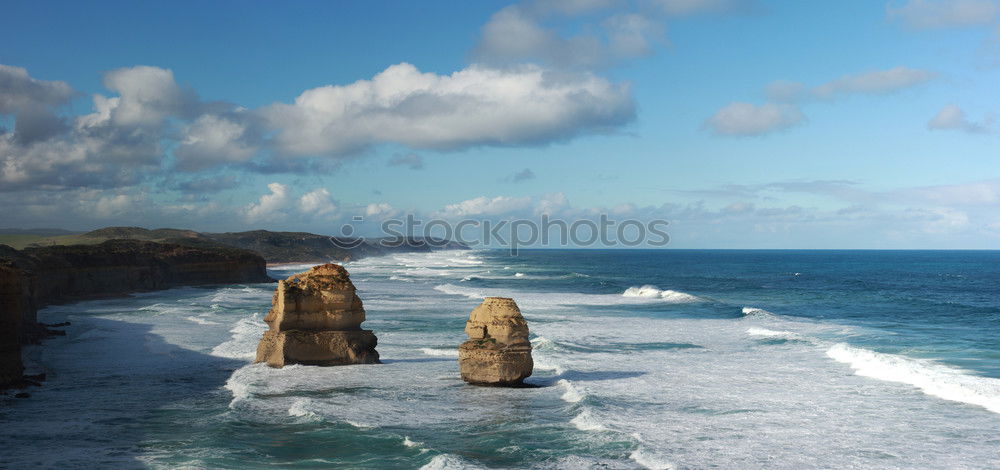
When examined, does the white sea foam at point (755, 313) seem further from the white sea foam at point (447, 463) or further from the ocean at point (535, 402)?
the white sea foam at point (447, 463)

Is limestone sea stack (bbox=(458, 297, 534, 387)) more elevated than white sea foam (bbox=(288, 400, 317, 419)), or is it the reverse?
limestone sea stack (bbox=(458, 297, 534, 387))

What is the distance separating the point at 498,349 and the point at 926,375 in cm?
1276

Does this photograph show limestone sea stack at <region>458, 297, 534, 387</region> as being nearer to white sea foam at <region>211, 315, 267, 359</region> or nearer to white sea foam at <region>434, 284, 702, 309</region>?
white sea foam at <region>211, 315, 267, 359</region>

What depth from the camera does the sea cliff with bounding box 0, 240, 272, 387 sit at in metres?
20.0

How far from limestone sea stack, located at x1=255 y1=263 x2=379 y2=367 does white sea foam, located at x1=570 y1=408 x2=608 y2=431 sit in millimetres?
8659

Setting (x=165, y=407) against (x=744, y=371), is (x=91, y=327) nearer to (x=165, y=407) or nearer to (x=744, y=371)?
(x=165, y=407)

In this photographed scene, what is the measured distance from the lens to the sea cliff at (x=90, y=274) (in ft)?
65.6

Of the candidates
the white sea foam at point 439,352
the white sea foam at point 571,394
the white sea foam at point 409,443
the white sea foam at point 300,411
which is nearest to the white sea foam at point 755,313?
the white sea foam at point 439,352

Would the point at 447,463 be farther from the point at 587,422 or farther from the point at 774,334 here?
the point at 774,334

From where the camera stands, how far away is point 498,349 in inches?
803

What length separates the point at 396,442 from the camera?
15375 millimetres

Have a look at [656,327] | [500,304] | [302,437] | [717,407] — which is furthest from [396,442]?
[656,327]

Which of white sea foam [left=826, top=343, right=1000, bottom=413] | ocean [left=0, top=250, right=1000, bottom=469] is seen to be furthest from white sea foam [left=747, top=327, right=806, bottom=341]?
white sea foam [left=826, top=343, right=1000, bottom=413]

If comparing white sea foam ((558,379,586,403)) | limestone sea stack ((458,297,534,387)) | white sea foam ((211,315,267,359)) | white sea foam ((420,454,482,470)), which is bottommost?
white sea foam ((420,454,482,470))
